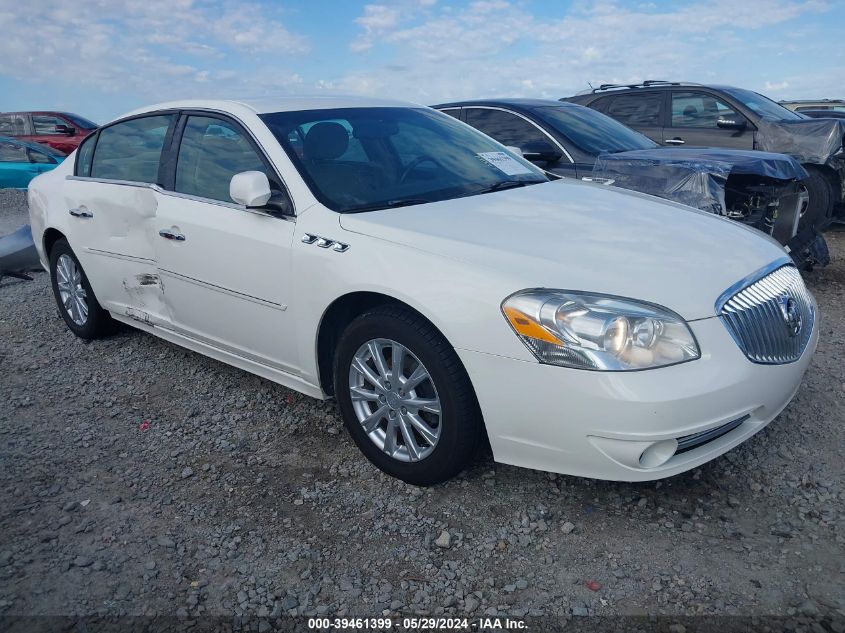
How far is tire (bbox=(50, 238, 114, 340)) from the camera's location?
4770 millimetres

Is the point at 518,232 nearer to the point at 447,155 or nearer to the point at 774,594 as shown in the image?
the point at 447,155

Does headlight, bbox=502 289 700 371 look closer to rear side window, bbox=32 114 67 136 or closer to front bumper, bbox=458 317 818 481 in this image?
front bumper, bbox=458 317 818 481

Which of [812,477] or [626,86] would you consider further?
[626,86]

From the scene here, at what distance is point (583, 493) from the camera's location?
2891 millimetres

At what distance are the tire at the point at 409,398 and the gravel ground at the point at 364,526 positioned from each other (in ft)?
0.51

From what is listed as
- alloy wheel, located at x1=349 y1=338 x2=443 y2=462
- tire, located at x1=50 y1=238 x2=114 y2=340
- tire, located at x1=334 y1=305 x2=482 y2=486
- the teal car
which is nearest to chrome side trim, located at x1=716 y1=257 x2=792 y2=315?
tire, located at x1=334 y1=305 x2=482 y2=486

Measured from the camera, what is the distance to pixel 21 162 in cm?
1333

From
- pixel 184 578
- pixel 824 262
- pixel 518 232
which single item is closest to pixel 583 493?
pixel 518 232

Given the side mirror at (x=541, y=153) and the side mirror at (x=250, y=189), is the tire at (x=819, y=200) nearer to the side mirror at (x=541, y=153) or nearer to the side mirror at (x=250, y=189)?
the side mirror at (x=541, y=153)

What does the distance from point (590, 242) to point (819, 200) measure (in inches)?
184

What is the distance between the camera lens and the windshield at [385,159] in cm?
327

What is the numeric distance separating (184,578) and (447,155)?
2.38 meters

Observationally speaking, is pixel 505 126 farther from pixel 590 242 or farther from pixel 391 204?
pixel 590 242

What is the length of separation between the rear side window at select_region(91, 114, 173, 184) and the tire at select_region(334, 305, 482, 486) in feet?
6.07
